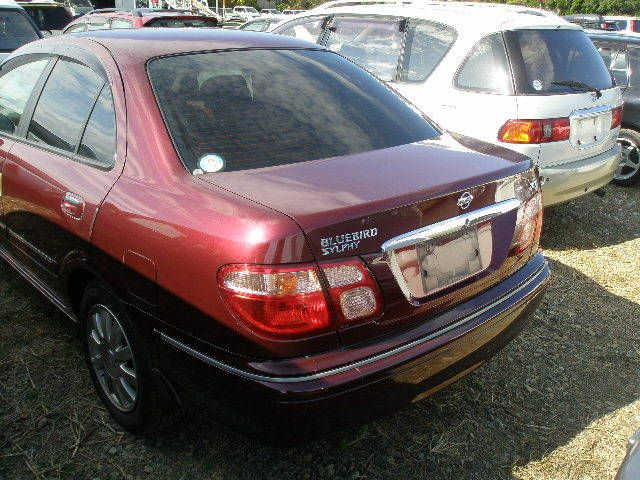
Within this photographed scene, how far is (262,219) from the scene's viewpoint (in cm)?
184

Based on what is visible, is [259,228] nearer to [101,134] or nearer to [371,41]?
[101,134]

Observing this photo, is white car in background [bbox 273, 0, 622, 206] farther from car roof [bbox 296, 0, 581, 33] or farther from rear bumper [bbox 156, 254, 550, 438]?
rear bumper [bbox 156, 254, 550, 438]

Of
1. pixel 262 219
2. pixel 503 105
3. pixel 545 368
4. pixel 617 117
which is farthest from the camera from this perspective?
pixel 617 117

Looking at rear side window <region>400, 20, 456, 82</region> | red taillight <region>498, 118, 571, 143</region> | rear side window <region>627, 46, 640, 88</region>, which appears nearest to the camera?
red taillight <region>498, 118, 571, 143</region>

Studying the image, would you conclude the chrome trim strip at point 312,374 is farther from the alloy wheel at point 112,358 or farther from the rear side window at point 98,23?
the rear side window at point 98,23

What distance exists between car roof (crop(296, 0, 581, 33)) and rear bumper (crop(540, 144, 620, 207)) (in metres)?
1.09

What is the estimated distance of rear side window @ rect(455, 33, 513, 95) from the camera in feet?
14.4

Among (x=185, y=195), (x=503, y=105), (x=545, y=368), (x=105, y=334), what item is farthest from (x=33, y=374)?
(x=503, y=105)

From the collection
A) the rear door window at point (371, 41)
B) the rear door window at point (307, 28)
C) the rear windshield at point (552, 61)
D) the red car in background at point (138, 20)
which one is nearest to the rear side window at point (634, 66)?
the rear windshield at point (552, 61)

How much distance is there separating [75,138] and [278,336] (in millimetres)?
1414

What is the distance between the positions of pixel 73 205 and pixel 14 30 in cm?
712

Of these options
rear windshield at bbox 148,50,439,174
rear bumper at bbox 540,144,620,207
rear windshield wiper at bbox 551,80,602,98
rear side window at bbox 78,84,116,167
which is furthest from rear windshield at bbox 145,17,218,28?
rear side window at bbox 78,84,116,167

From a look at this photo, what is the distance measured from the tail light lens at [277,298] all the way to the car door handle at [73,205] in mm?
889

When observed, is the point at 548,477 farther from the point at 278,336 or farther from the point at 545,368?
the point at 278,336
